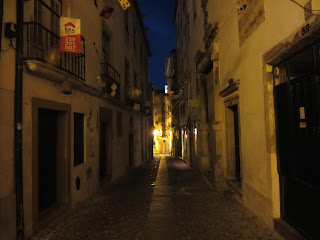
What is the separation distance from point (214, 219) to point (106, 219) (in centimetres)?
223

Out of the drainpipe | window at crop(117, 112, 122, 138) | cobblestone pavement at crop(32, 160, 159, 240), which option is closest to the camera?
the drainpipe

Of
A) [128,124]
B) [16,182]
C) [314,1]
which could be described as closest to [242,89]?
[314,1]

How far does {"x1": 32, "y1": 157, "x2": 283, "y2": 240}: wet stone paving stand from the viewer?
192 inches

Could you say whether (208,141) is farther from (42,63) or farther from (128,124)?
(42,63)

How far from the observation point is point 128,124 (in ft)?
47.4

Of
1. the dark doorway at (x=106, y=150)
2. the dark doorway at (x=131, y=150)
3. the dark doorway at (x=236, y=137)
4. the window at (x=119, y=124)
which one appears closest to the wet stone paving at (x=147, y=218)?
the dark doorway at (x=236, y=137)

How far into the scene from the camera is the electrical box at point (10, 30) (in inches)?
171

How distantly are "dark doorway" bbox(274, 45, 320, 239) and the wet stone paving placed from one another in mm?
715

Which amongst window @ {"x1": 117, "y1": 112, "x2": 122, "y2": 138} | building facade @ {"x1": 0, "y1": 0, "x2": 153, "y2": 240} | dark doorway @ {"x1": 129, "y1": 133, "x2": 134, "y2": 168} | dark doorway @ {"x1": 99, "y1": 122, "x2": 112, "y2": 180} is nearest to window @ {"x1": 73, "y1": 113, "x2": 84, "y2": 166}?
building facade @ {"x1": 0, "y1": 0, "x2": 153, "y2": 240}

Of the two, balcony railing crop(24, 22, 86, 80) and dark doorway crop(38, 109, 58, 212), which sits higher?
balcony railing crop(24, 22, 86, 80)

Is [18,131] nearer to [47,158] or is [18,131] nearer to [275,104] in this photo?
[47,158]

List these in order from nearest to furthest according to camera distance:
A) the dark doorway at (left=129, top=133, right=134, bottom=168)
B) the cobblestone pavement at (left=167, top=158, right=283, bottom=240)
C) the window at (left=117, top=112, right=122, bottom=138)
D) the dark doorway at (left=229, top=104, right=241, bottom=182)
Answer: the cobblestone pavement at (left=167, top=158, right=283, bottom=240), the dark doorway at (left=229, top=104, right=241, bottom=182), the window at (left=117, top=112, right=122, bottom=138), the dark doorway at (left=129, top=133, right=134, bottom=168)

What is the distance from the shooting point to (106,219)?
5.83 m

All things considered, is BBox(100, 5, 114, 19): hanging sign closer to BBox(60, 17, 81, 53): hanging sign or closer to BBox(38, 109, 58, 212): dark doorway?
BBox(60, 17, 81, 53): hanging sign
